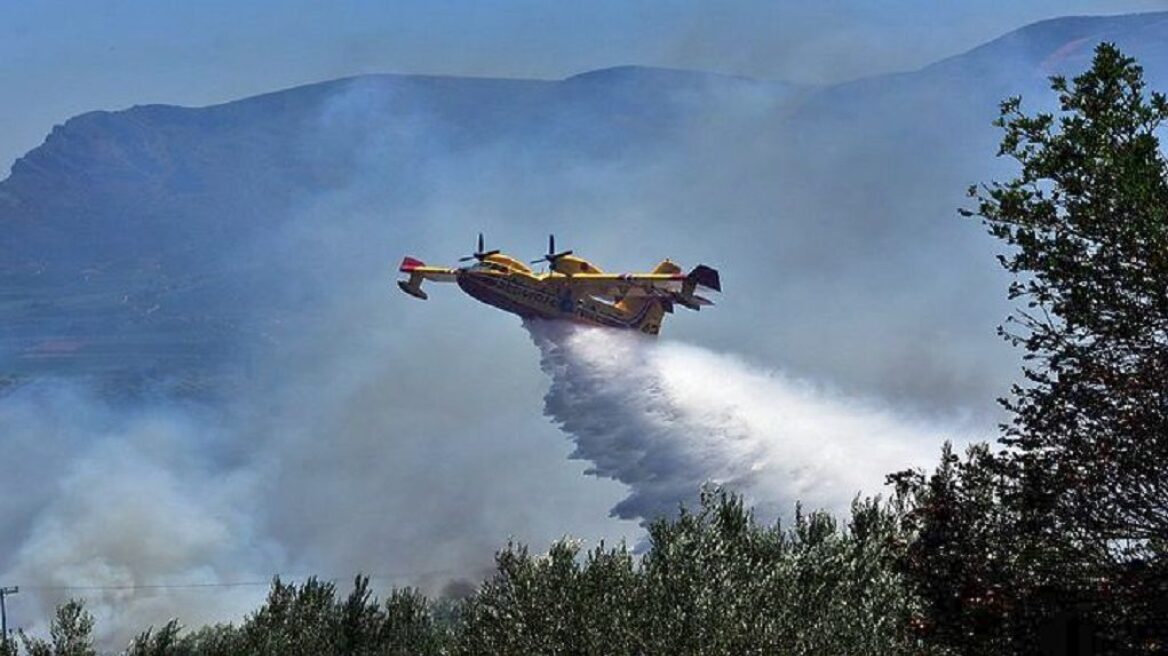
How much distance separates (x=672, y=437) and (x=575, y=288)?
12595 mm

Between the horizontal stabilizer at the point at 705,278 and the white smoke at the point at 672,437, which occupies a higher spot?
the horizontal stabilizer at the point at 705,278

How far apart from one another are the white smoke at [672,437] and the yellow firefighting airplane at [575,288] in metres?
1.65

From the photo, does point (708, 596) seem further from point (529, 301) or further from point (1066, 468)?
point (529, 301)

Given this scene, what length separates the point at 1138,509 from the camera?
2812 cm

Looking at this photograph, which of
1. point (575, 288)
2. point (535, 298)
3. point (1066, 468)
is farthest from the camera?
point (575, 288)

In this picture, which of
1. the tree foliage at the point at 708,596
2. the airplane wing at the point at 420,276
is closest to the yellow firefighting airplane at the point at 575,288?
the airplane wing at the point at 420,276

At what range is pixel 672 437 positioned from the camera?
12444 centimetres

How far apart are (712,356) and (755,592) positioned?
10311 centimetres

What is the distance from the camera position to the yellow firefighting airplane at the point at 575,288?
11825 centimetres

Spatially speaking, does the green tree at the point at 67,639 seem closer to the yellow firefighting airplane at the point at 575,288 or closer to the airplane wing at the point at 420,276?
the yellow firefighting airplane at the point at 575,288

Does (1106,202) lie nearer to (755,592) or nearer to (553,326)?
(755,592)

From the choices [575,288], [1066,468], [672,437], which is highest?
[575,288]

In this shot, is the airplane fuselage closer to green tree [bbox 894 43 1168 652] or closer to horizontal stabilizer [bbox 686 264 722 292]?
horizontal stabilizer [bbox 686 264 722 292]

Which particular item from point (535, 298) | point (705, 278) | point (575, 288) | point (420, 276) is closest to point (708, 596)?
point (535, 298)
